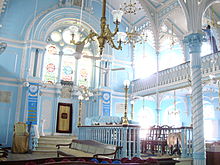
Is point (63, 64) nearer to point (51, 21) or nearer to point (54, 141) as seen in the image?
point (51, 21)

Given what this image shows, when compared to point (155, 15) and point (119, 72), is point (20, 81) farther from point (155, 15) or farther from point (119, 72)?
point (155, 15)

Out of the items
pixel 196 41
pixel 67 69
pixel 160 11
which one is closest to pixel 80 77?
pixel 67 69

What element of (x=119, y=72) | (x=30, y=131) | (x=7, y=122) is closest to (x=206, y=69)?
(x=119, y=72)

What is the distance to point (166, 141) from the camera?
8695mm

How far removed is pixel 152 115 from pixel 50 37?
10078 millimetres

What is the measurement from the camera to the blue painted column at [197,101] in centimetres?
634

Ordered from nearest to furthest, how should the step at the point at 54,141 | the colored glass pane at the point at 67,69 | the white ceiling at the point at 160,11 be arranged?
1. the step at the point at 54,141
2. the white ceiling at the point at 160,11
3. the colored glass pane at the point at 67,69

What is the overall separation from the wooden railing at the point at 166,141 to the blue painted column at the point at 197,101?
0.72m

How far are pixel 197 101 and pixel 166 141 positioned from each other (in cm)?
266

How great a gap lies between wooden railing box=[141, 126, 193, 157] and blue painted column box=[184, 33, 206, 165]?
0.72 m

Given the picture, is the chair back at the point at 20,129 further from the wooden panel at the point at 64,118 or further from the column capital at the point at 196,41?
the column capital at the point at 196,41

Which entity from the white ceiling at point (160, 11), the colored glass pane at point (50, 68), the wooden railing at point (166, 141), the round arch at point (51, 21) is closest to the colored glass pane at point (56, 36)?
the round arch at point (51, 21)

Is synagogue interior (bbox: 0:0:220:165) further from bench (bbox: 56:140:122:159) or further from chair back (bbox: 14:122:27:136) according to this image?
bench (bbox: 56:140:122:159)

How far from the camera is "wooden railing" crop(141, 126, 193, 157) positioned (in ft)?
23.5
